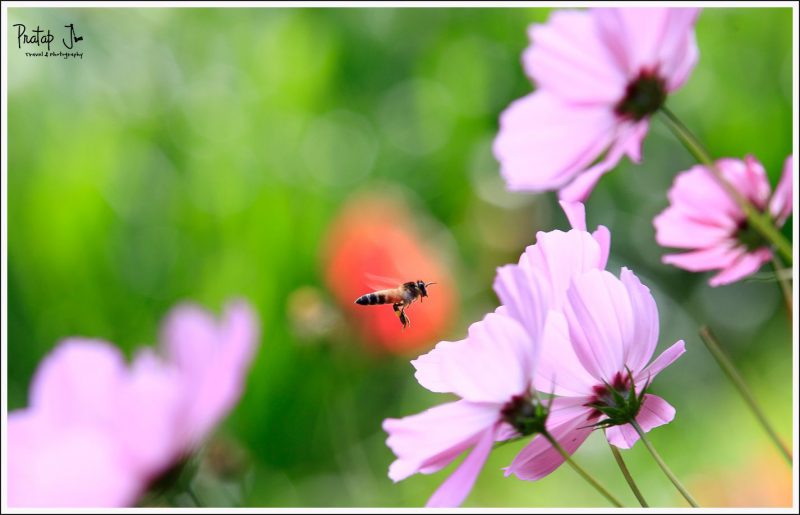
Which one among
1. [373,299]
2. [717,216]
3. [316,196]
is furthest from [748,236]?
[316,196]

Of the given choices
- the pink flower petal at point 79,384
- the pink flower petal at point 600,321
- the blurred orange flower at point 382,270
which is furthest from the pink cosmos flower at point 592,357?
the blurred orange flower at point 382,270

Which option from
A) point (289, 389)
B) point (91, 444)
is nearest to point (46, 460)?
point (91, 444)

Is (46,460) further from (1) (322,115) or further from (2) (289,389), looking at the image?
(1) (322,115)

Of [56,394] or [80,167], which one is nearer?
[56,394]

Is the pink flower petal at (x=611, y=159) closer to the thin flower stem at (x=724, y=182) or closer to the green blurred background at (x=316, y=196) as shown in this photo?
the thin flower stem at (x=724, y=182)

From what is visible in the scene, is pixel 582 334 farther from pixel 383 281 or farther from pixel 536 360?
pixel 383 281

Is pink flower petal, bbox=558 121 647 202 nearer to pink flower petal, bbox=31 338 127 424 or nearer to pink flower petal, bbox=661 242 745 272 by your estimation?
pink flower petal, bbox=661 242 745 272

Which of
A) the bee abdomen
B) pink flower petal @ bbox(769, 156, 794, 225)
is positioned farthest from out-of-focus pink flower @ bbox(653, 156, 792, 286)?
the bee abdomen
